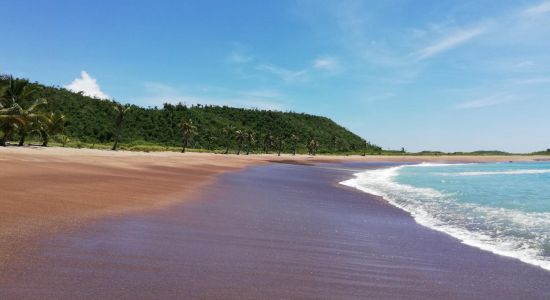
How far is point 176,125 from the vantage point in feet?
424

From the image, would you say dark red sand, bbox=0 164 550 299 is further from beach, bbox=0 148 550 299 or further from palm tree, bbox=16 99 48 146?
palm tree, bbox=16 99 48 146

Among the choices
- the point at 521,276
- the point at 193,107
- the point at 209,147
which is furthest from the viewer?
the point at 193,107

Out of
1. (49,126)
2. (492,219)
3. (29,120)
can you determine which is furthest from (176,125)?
(492,219)

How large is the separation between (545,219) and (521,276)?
30.3 ft

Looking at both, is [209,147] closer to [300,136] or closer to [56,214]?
[300,136]

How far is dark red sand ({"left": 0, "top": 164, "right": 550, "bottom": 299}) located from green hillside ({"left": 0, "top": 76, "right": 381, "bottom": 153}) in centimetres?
5344

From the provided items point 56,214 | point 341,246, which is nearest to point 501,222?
point 341,246

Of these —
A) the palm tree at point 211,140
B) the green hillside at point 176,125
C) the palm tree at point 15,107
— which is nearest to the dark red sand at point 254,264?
the palm tree at point 15,107

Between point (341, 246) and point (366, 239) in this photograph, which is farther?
point (366, 239)

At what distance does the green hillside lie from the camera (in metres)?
98.4

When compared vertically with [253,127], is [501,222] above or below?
below

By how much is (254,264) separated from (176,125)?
411ft

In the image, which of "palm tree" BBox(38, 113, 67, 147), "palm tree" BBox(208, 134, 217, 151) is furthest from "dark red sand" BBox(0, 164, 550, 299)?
"palm tree" BBox(208, 134, 217, 151)

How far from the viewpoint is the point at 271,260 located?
8.01 metres
